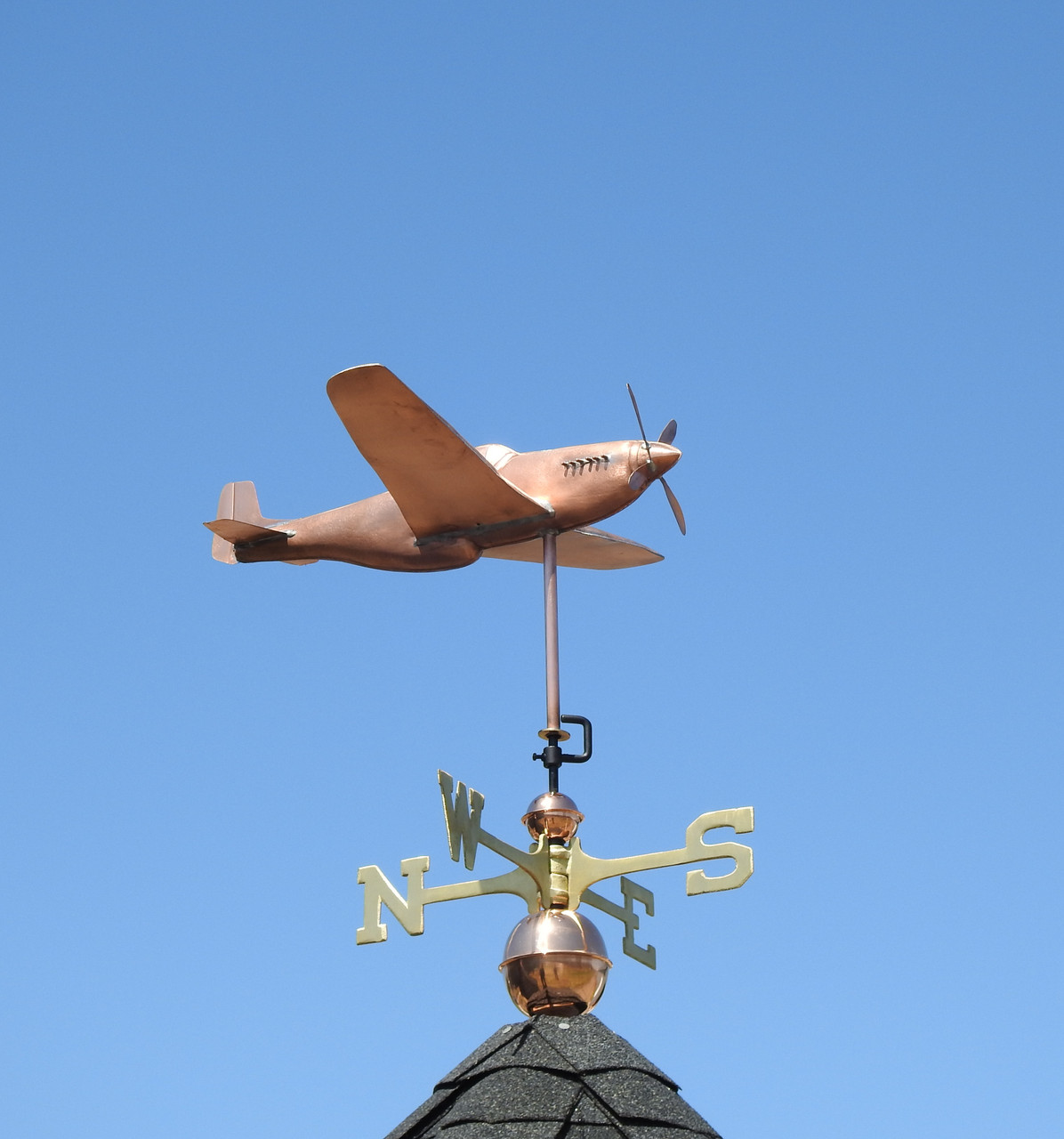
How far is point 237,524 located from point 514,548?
2.49ft

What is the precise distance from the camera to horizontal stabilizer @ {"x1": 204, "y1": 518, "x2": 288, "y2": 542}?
13.4 feet

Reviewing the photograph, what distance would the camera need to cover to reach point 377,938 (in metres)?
3.47

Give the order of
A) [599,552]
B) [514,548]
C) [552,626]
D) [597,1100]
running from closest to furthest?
1. [597,1100]
2. [552,626]
3. [514,548]
4. [599,552]

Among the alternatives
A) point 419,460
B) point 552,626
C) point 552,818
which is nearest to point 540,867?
point 552,818

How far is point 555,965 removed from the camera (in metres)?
3.23

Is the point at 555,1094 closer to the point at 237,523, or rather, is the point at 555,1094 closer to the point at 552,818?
the point at 552,818

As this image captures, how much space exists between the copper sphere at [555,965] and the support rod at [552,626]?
44 cm

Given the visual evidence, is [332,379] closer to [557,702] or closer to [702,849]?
[557,702]

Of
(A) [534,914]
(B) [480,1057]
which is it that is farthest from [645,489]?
(B) [480,1057]

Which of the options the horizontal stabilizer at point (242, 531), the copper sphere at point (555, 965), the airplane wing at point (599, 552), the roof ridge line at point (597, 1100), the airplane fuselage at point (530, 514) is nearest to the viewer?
the roof ridge line at point (597, 1100)

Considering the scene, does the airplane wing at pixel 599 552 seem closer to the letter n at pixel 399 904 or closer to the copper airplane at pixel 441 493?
the copper airplane at pixel 441 493

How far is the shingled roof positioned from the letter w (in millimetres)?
410

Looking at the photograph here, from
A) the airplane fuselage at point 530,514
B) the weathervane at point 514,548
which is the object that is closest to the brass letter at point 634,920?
the weathervane at point 514,548

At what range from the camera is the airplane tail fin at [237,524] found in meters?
4.12
